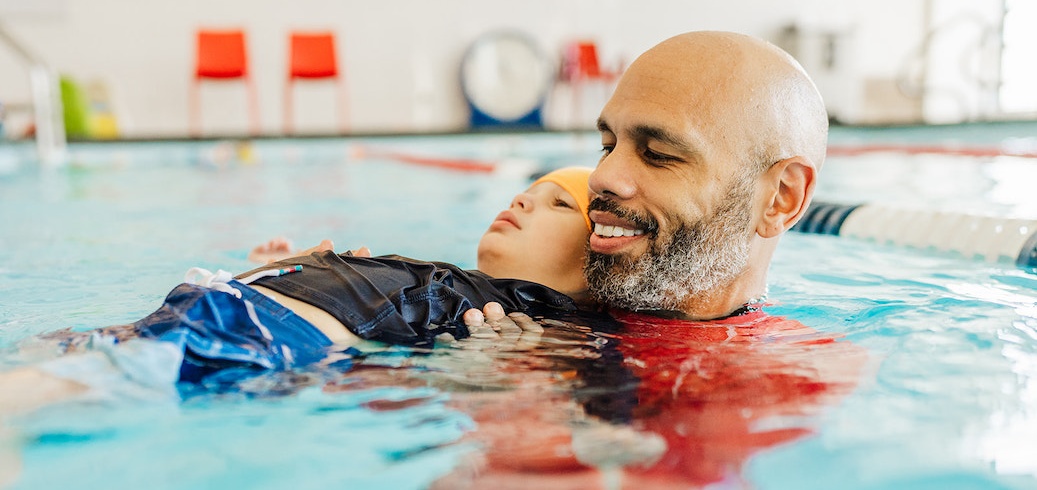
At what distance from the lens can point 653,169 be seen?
1954 mm

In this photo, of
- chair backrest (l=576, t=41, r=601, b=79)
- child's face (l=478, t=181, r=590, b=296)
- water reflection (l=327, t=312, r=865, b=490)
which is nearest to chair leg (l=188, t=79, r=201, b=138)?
chair backrest (l=576, t=41, r=601, b=79)

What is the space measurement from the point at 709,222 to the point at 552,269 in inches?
16.3

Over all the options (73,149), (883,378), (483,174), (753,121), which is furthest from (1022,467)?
(73,149)

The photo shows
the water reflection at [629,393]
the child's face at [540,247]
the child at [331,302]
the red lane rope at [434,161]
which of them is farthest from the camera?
the red lane rope at [434,161]

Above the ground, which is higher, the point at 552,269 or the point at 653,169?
the point at 653,169

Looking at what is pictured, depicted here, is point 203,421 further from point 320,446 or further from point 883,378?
point 883,378

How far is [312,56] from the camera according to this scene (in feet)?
35.1

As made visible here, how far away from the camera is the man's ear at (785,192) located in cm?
201

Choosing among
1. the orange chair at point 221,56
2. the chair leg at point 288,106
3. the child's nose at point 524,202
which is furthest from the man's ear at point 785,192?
the chair leg at point 288,106

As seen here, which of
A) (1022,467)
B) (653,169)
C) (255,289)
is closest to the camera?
(1022,467)

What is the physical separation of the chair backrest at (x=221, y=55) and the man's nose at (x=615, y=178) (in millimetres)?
9055

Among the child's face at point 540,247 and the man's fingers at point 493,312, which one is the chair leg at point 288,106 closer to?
the child's face at point 540,247

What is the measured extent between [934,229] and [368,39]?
29.5 feet

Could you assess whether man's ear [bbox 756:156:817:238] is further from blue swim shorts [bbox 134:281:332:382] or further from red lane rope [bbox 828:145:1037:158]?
red lane rope [bbox 828:145:1037:158]
